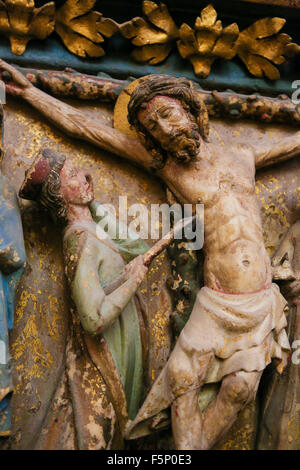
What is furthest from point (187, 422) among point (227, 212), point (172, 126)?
point (172, 126)

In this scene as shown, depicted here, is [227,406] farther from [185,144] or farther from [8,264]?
[185,144]

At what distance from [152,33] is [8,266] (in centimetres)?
164

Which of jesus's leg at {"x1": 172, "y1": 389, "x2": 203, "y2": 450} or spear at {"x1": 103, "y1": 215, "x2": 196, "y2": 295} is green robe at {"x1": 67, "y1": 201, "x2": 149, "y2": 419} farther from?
jesus's leg at {"x1": 172, "y1": 389, "x2": 203, "y2": 450}

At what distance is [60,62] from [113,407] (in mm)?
1907

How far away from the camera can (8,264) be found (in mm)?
3340

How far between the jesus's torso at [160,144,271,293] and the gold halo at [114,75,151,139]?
1.05 feet

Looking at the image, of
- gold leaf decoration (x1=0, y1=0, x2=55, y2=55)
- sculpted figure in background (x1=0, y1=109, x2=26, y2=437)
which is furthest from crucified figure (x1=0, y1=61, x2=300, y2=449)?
sculpted figure in background (x1=0, y1=109, x2=26, y2=437)

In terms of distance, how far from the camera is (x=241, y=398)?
321 centimetres

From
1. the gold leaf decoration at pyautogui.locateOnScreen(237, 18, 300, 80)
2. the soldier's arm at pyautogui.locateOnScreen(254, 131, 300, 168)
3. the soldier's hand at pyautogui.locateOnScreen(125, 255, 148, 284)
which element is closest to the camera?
the soldier's hand at pyautogui.locateOnScreen(125, 255, 148, 284)

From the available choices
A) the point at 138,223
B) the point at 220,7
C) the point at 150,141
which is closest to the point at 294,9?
the point at 220,7

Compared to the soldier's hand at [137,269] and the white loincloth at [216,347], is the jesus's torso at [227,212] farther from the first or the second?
the soldier's hand at [137,269]

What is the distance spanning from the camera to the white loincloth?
10.6ft

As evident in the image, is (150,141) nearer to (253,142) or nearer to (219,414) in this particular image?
(253,142)

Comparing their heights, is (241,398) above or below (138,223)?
below
